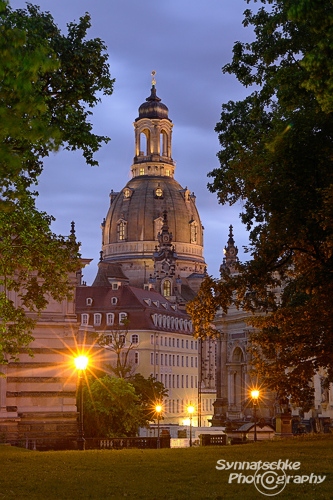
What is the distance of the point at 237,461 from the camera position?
79.6ft

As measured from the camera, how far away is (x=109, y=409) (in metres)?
59.2

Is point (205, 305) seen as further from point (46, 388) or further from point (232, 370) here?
point (232, 370)

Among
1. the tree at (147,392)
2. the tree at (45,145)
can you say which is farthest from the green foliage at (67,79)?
the tree at (147,392)

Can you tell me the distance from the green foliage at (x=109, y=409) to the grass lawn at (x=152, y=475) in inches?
1148

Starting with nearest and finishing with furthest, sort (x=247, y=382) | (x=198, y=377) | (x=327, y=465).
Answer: (x=327, y=465) → (x=247, y=382) → (x=198, y=377)

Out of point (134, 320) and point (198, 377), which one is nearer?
point (134, 320)

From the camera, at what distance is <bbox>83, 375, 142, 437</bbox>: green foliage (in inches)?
2291

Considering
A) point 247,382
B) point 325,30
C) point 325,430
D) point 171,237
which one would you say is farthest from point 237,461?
point 171,237

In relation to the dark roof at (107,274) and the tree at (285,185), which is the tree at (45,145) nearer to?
the tree at (285,185)

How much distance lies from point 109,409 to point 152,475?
38.2 m

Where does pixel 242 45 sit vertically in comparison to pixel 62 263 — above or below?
above

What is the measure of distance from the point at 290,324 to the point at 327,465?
36.8ft

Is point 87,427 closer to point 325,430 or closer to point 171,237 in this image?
point 325,430

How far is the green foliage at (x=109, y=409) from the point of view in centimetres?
5819
